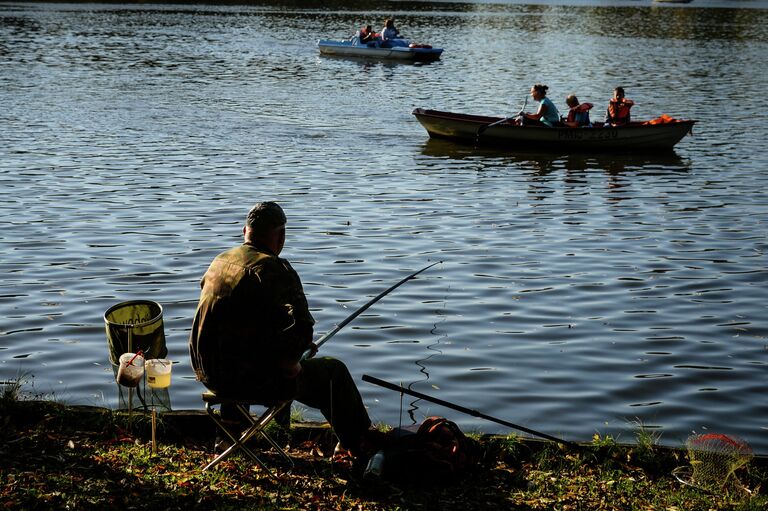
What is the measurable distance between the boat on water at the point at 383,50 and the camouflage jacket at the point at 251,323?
130 feet

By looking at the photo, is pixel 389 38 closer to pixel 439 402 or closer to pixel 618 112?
pixel 618 112

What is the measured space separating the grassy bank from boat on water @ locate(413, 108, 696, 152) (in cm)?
1697

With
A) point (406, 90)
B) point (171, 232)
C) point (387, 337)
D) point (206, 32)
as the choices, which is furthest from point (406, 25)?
point (387, 337)

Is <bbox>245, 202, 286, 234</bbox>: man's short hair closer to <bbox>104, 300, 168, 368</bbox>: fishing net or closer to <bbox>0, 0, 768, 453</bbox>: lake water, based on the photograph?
<bbox>104, 300, 168, 368</bbox>: fishing net

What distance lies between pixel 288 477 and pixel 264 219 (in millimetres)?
1636

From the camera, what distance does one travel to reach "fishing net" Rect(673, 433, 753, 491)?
6473mm

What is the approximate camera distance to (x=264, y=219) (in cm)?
625

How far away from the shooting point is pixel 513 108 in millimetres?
31312

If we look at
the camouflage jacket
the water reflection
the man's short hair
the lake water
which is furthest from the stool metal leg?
the water reflection

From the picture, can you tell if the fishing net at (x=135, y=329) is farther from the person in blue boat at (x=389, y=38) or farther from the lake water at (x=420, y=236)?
the person in blue boat at (x=389, y=38)

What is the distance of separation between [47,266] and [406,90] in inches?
931

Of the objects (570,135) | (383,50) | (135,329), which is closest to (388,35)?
(383,50)

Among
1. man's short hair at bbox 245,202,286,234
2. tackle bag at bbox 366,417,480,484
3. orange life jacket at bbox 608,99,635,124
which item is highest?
Result: man's short hair at bbox 245,202,286,234

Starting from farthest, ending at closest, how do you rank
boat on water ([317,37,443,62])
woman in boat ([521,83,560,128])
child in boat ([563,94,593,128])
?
boat on water ([317,37,443,62]) → woman in boat ([521,83,560,128]) → child in boat ([563,94,593,128])
